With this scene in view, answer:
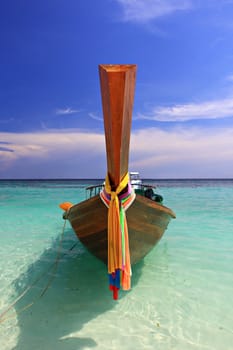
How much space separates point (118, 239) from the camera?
125 inches

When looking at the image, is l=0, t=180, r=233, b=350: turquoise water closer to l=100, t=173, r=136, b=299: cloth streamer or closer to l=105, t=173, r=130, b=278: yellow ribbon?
l=100, t=173, r=136, b=299: cloth streamer

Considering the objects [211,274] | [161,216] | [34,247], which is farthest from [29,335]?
[34,247]

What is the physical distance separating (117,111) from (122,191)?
1.17 metres

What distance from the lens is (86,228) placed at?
4098mm

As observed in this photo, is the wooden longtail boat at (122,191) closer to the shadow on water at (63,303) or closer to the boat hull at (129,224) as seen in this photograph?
the boat hull at (129,224)

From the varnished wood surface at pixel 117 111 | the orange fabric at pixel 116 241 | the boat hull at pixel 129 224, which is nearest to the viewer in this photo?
the varnished wood surface at pixel 117 111

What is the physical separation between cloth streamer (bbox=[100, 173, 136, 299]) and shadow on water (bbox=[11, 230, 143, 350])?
0.75 meters

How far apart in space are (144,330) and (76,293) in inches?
55.9

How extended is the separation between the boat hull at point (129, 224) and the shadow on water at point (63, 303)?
726 millimetres

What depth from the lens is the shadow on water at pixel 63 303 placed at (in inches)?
123

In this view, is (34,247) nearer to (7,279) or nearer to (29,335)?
(7,279)

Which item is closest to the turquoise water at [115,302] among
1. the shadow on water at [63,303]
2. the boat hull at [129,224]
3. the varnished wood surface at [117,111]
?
the shadow on water at [63,303]

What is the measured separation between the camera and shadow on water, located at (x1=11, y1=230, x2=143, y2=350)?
3.13m

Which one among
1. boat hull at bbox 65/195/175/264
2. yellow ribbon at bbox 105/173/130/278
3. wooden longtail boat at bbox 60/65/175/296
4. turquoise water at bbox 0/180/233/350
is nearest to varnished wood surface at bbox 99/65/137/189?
wooden longtail boat at bbox 60/65/175/296
